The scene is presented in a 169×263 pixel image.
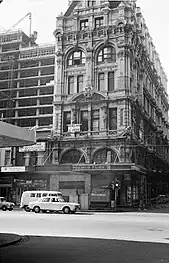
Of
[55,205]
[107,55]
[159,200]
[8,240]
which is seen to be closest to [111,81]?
[107,55]

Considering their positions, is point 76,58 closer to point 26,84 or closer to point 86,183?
point 86,183

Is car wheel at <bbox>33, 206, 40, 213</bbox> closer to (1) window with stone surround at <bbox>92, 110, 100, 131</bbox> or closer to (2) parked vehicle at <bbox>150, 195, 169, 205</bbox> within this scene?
(1) window with stone surround at <bbox>92, 110, 100, 131</bbox>

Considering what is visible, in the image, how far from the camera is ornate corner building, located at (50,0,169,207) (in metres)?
46.3

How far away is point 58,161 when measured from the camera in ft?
162

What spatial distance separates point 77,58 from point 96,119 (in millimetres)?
→ 9835

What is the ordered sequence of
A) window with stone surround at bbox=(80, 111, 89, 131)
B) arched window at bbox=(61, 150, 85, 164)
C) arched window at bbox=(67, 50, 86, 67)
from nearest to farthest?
arched window at bbox=(61, 150, 85, 164)
window with stone surround at bbox=(80, 111, 89, 131)
arched window at bbox=(67, 50, 86, 67)

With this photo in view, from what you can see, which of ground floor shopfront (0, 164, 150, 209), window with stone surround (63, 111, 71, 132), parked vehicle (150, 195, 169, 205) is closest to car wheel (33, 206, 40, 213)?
ground floor shopfront (0, 164, 150, 209)

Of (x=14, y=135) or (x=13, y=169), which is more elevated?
(x=13, y=169)

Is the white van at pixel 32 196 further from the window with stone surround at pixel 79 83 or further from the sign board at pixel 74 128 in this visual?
the window with stone surround at pixel 79 83

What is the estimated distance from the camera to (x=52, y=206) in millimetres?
33875

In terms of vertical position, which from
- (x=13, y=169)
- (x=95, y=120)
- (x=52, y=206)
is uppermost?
(x=95, y=120)

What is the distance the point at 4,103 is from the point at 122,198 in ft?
108

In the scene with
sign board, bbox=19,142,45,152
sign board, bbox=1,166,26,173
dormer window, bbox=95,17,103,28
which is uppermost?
dormer window, bbox=95,17,103,28

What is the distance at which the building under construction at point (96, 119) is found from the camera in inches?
1823
